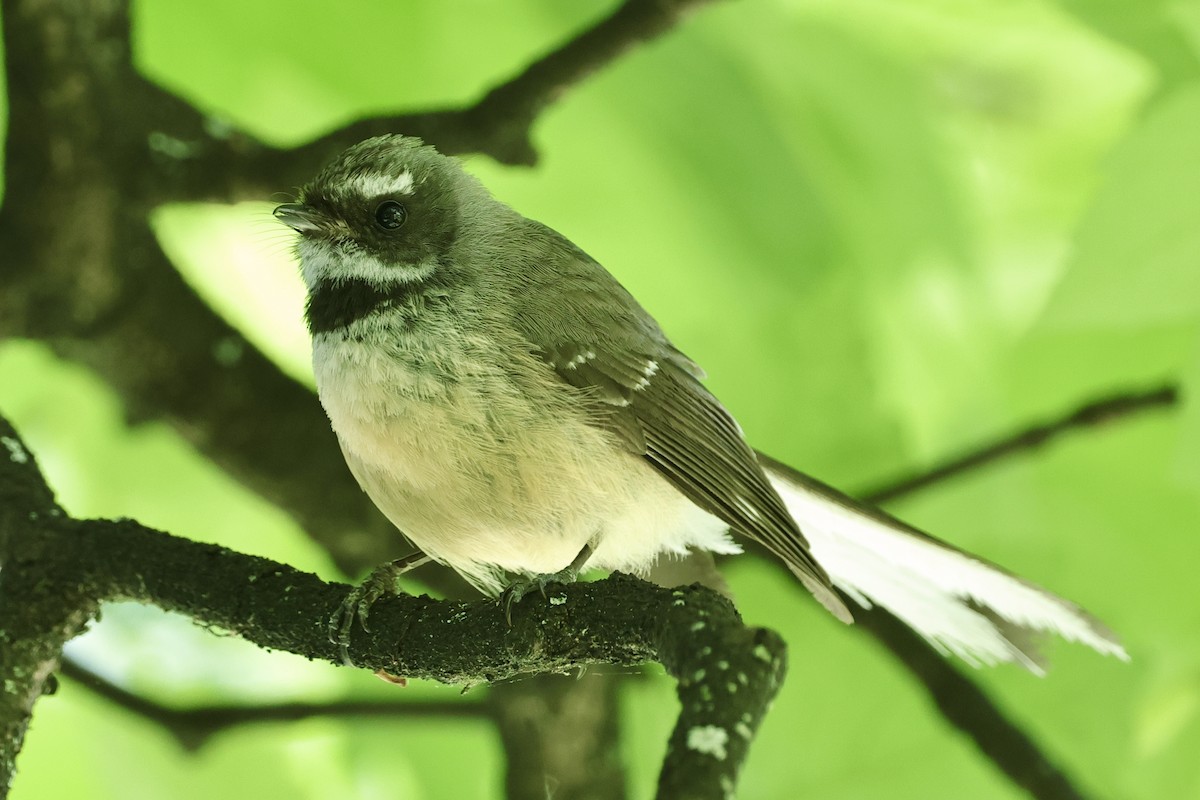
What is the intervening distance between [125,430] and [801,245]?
4.80 ft

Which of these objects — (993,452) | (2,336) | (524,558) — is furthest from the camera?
(993,452)

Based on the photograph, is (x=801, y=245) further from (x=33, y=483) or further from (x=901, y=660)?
(x=33, y=483)

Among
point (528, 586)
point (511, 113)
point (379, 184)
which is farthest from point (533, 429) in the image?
point (511, 113)

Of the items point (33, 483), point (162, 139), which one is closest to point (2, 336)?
point (162, 139)

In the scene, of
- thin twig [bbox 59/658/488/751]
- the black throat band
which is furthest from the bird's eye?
thin twig [bbox 59/658/488/751]

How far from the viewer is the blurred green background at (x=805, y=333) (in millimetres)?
2361

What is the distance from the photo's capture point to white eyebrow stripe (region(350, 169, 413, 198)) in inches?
71.1

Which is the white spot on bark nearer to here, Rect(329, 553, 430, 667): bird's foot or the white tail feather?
Rect(329, 553, 430, 667): bird's foot

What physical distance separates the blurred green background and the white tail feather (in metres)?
0.41

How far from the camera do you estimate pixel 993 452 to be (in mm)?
2320

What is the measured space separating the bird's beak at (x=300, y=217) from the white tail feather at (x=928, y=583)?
2.72 feet

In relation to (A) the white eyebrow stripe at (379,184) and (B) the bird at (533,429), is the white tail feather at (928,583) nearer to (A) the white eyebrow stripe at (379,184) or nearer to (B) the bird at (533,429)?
(B) the bird at (533,429)

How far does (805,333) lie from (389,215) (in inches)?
39.8

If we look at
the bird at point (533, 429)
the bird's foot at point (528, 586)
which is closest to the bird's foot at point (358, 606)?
the bird at point (533, 429)
